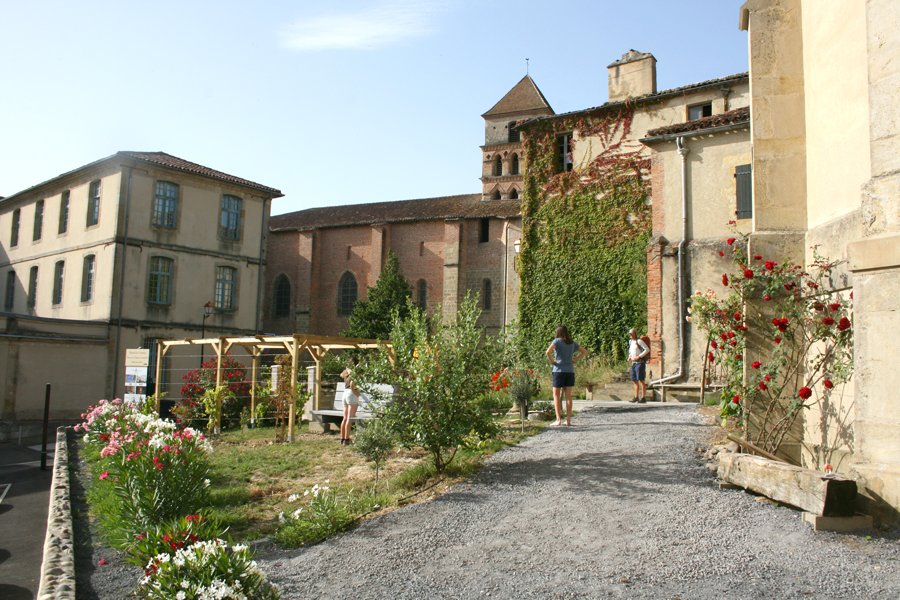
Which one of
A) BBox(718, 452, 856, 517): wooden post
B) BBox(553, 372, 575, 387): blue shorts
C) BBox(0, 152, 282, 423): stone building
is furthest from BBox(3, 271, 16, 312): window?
BBox(718, 452, 856, 517): wooden post

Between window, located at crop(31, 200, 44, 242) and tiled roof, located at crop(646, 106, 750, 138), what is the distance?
81.6 feet

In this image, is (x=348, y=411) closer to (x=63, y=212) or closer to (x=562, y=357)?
(x=562, y=357)

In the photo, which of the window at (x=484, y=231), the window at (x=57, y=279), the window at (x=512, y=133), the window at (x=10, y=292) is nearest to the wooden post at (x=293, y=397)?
the window at (x=57, y=279)

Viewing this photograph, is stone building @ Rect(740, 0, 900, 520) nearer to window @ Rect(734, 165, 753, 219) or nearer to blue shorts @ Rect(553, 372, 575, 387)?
blue shorts @ Rect(553, 372, 575, 387)

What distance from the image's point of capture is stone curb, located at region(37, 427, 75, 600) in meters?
5.50

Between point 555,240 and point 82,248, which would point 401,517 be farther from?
point 82,248

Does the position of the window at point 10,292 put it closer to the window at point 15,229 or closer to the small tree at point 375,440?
the window at point 15,229

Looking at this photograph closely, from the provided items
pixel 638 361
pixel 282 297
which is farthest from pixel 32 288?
pixel 638 361

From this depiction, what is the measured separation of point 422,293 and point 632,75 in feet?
66.1

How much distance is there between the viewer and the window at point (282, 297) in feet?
148

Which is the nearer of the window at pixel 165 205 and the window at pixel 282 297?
the window at pixel 165 205

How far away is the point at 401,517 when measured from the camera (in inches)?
256

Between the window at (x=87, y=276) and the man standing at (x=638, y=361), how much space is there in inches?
813

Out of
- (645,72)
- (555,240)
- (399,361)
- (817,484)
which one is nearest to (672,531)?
(817,484)
